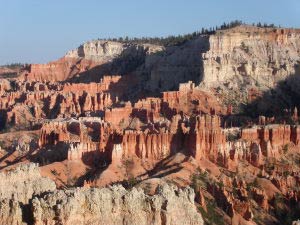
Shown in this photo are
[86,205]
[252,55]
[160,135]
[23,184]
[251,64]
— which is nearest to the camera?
[86,205]

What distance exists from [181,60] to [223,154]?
4947 centimetres

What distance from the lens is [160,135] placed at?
78375 mm

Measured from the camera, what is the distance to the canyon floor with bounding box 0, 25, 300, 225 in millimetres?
40969

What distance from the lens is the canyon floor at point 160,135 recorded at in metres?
41.0

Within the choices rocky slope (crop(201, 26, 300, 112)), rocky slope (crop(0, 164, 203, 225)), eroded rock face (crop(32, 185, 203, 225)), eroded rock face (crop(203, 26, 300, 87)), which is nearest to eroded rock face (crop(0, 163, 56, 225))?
rocky slope (crop(0, 164, 203, 225))

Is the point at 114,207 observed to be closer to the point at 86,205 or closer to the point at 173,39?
the point at 86,205

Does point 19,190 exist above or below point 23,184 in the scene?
below

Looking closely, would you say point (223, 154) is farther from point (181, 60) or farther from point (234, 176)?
point (181, 60)

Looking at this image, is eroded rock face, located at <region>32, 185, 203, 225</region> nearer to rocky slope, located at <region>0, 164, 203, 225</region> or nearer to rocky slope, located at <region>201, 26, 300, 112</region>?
rocky slope, located at <region>0, 164, 203, 225</region>

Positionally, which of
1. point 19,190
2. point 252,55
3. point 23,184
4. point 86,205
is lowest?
point 86,205

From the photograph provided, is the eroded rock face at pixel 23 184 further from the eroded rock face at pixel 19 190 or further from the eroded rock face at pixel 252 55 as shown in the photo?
the eroded rock face at pixel 252 55

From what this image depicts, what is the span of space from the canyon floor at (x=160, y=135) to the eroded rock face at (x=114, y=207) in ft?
0.18

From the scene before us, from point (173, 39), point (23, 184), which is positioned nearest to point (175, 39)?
point (173, 39)

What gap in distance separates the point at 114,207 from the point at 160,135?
1530 inches
